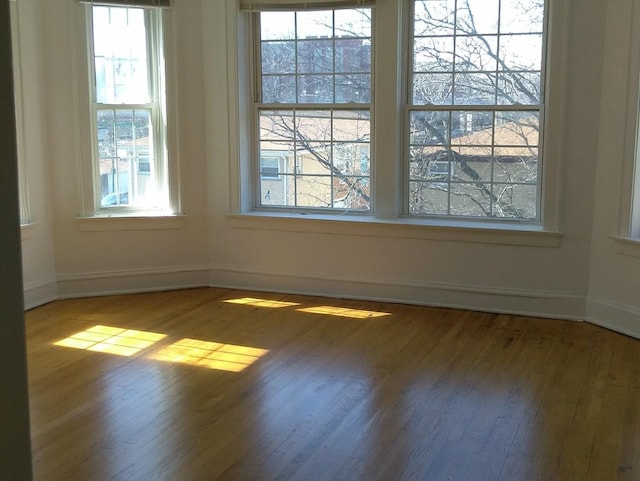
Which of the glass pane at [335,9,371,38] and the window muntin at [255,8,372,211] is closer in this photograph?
the glass pane at [335,9,371,38]

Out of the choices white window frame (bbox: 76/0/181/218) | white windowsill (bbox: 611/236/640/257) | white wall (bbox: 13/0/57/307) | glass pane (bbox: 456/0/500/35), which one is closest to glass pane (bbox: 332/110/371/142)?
glass pane (bbox: 456/0/500/35)

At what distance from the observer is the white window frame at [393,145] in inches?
199

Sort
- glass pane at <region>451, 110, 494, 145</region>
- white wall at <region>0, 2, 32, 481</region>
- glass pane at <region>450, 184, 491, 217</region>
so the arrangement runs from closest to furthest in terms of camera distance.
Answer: white wall at <region>0, 2, 32, 481</region> → glass pane at <region>451, 110, 494, 145</region> → glass pane at <region>450, 184, 491, 217</region>

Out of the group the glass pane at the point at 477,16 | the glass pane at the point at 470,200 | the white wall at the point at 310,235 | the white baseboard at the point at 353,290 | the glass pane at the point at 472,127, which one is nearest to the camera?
the white wall at the point at 310,235

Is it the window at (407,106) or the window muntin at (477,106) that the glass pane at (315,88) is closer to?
the window at (407,106)

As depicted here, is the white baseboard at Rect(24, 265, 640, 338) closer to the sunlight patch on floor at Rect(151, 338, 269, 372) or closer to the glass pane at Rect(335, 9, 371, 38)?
the sunlight patch on floor at Rect(151, 338, 269, 372)

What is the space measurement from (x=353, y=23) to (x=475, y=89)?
1067 mm

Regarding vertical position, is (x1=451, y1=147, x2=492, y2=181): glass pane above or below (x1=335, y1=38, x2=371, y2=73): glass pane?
below

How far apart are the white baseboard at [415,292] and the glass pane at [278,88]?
141 cm

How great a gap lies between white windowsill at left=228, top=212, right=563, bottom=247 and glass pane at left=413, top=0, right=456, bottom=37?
1.41m

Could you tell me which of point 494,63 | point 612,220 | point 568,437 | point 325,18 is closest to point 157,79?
point 325,18

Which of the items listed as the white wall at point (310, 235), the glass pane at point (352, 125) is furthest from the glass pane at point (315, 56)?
the white wall at point (310, 235)

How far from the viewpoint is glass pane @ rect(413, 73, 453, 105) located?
214 inches

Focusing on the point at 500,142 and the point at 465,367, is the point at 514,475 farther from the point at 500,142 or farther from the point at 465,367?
the point at 500,142
